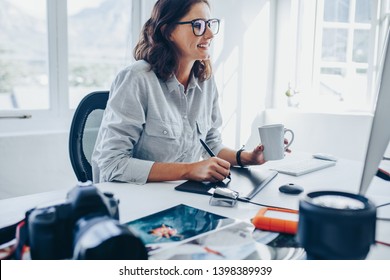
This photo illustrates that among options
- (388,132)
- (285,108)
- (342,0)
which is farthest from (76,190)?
(342,0)

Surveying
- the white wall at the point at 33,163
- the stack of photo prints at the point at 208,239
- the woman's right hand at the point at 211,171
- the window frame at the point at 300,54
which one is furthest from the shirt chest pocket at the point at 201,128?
the window frame at the point at 300,54

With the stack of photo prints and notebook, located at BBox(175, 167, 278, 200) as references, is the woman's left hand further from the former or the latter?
the stack of photo prints

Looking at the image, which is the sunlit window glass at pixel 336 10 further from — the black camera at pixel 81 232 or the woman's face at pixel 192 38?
the black camera at pixel 81 232

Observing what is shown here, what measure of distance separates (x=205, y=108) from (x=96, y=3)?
133 cm

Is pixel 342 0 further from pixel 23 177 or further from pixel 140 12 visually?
pixel 23 177

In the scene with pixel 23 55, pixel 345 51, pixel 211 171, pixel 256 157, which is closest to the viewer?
pixel 211 171

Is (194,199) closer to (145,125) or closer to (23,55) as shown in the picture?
(145,125)

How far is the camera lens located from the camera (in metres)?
0.49

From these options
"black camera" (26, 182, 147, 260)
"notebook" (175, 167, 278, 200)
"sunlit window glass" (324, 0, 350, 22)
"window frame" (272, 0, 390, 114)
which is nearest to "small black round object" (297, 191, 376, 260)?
"black camera" (26, 182, 147, 260)

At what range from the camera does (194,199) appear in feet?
3.19

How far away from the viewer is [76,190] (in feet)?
1.94

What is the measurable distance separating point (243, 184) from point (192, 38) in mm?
569

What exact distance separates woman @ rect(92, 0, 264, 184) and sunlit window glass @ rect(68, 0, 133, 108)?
1028 mm

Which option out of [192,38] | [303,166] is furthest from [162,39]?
[303,166]
